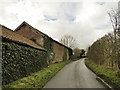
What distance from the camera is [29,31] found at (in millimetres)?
15906

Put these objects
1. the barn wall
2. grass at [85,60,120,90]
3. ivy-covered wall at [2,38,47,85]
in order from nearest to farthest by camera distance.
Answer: ivy-covered wall at [2,38,47,85] < grass at [85,60,120,90] < the barn wall

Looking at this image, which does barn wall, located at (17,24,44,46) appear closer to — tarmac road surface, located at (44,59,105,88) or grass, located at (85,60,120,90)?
tarmac road surface, located at (44,59,105,88)

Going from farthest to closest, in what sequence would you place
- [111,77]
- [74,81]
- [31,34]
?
[31,34], [74,81], [111,77]

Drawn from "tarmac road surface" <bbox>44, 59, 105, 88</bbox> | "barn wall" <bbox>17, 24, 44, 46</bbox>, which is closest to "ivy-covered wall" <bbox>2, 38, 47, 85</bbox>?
"tarmac road surface" <bbox>44, 59, 105, 88</bbox>

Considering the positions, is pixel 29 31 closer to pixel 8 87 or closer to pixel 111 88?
pixel 8 87

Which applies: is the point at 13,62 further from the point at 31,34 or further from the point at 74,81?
the point at 31,34

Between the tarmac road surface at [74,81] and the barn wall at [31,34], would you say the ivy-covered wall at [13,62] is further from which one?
the barn wall at [31,34]

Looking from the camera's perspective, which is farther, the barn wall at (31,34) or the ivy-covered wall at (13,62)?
the barn wall at (31,34)

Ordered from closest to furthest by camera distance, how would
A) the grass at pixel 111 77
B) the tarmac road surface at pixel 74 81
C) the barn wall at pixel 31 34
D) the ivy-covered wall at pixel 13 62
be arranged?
the ivy-covered wall at pixel 13 62
the grass at pixel 111 77
the tarmac road surface at pixel 74 81
the barn wall at pixel 31 34

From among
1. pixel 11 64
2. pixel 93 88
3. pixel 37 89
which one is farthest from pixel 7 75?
pixel 93 88

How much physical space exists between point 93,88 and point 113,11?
342 inches

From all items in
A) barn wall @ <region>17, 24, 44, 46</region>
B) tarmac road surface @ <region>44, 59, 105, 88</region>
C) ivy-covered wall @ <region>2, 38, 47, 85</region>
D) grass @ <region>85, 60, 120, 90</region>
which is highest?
barn wall @ <region>17, 24, 44, 46</region>

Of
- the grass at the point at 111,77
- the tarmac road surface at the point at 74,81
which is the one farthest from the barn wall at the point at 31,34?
the grass at the point at 111,77

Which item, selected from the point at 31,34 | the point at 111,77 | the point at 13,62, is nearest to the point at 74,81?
the point at 111,77
